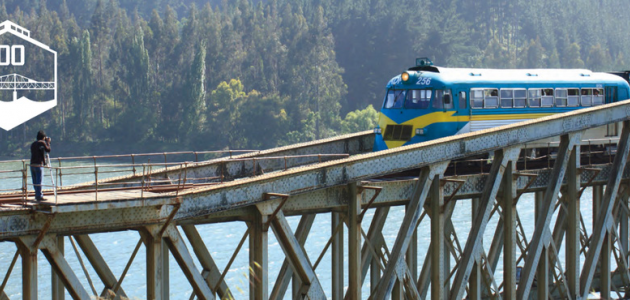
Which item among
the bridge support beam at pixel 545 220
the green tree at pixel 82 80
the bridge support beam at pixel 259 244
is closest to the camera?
the bridge support beam at pixel 259 244

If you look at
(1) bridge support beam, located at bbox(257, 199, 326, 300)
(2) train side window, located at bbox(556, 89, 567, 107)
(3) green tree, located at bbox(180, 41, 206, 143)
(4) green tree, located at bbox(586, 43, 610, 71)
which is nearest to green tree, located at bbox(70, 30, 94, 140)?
(3) green tree, located at bbox(180, 41, 206, 143)

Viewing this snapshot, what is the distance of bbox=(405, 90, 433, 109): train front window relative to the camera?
25.0 meters

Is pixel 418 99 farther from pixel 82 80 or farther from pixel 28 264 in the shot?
pixel 82 80

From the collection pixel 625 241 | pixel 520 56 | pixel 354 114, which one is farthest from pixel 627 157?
pixel 520 56

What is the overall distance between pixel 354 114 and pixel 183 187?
106 m

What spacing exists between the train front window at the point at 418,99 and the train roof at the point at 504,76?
48cm

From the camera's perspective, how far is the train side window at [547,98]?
2722cm

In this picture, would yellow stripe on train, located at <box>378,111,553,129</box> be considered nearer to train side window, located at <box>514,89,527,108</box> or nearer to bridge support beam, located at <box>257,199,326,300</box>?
train side window, located at <box>514,89,527,108</box>

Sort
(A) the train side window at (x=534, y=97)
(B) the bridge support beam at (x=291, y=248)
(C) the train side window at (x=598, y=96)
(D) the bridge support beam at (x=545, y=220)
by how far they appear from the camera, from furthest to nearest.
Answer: (C) the train side window at (x=598, y=96), (A) the train side window at (x=534, y=97), (D) the bridge support beam at (x=545, y=220), (B) the bridge support beam at (x=291, y=248)

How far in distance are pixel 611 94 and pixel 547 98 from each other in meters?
3.24

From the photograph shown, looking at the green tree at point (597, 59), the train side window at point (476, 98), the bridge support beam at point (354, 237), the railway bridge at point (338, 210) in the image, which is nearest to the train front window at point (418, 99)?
the train side window at point (476, 98)

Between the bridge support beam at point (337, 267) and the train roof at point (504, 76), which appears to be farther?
the train roof at point (504, 76)

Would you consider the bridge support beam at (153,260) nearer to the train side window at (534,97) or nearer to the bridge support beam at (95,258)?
the bridge support beam at (95,258)

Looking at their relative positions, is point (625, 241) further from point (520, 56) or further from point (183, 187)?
point (520, 56)
